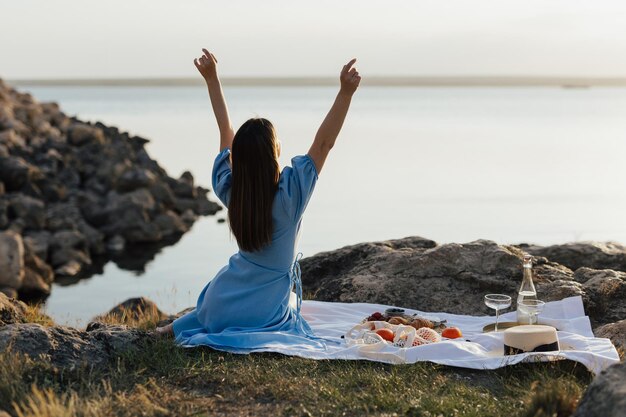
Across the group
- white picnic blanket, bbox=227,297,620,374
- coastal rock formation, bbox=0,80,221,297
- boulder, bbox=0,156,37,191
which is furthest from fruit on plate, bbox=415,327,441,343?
boulder, bbox=0,156,37,191

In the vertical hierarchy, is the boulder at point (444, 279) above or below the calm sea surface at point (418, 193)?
above

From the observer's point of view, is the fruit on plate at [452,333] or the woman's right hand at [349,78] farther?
the fruit on plate at [452,333]

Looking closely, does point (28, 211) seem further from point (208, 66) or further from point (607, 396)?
point (607, 396)

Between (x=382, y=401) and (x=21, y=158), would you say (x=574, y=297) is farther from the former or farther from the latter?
(x=21, y=158)

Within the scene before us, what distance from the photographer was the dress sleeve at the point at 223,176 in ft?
22.1

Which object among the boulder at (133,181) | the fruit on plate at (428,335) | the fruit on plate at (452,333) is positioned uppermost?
the fruit on plate at (428,335)

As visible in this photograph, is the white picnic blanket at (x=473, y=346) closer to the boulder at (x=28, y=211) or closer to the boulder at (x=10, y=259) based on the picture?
the boulder at (x=10, y=259)

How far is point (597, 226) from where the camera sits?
2545 centimetres

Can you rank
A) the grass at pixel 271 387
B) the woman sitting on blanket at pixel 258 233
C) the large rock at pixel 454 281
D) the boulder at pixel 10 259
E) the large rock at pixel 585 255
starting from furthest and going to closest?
the boulder at pixel 10 259 < the large rock at pixel 585 255 < the large rock at pixel 454 281 < the woman sitting on blanket at pixel 258 233 < the grass at pixel 271 387

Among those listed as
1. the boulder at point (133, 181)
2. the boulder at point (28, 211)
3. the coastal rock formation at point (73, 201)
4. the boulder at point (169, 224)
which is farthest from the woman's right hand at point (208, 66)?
the boulder at point (133, 181)

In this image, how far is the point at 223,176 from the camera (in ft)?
22.2

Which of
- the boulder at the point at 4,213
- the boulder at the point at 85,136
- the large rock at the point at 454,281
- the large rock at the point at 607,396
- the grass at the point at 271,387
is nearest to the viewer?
the large rock at the point at 607,396

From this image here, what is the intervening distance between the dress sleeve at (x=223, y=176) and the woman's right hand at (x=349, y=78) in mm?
1018

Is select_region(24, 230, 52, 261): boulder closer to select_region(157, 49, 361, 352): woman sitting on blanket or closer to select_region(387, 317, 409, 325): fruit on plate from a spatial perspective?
select_region(157, 49, 361, 352): woman sitting on blanket
